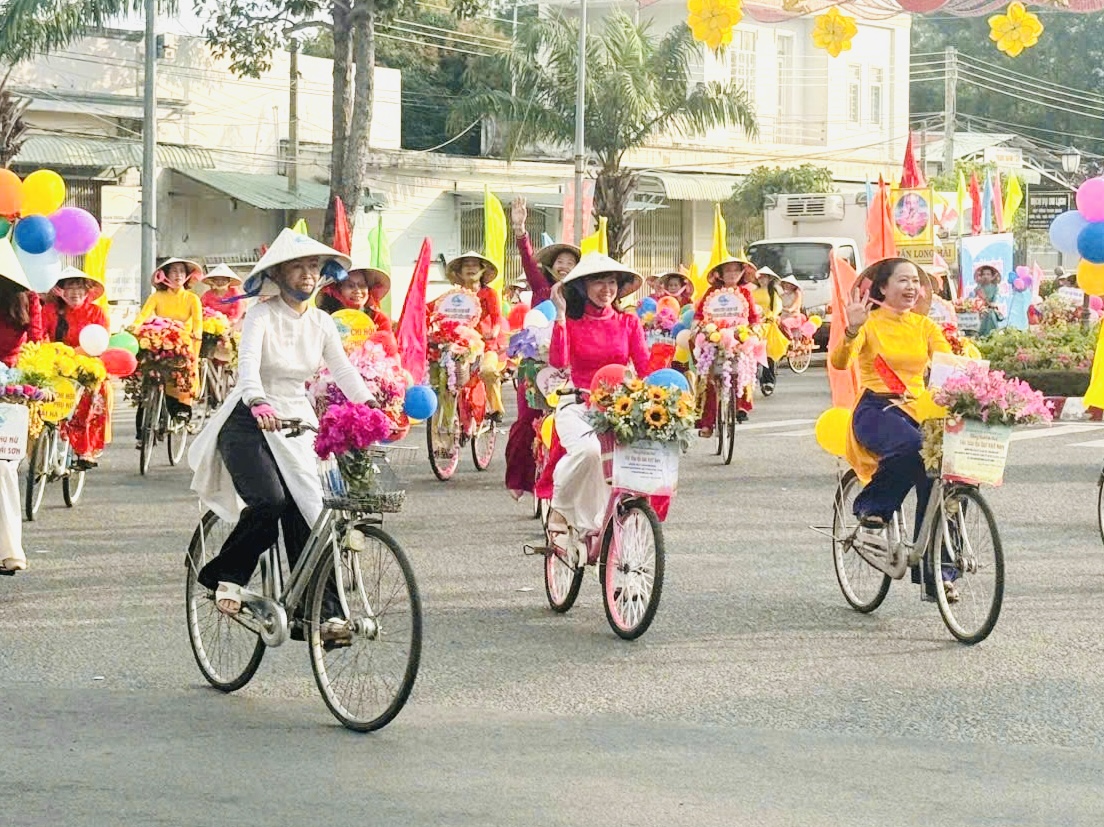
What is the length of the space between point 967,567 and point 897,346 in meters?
1.20

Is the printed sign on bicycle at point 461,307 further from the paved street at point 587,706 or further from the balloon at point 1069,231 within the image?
the balloon at point 1069,231

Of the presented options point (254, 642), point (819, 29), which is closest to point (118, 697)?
point (254, 642)

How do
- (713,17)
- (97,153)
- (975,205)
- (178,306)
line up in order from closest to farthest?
(713,17) < (178,306) < (97,153) < (975,205)

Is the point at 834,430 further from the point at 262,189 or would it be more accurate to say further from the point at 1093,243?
the point at 262,189

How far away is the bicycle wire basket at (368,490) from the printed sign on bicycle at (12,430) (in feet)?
9.50

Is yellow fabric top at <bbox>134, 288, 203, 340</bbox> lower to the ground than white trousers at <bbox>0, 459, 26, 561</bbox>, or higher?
higher

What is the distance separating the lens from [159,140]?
1435 inches

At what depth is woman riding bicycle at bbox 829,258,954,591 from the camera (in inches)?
363

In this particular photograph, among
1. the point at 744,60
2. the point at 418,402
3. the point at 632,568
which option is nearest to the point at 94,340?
the point at 632,568

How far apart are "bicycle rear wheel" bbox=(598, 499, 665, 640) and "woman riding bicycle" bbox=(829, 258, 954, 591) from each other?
3.94ft

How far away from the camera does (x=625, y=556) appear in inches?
356

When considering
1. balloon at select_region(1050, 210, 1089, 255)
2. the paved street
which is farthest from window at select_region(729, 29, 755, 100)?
the paved street

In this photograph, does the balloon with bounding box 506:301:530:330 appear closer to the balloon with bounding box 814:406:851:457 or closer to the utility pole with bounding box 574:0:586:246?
the balloon with bounding box 814:406:851:457

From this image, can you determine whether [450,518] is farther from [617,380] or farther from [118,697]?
[118,697]
